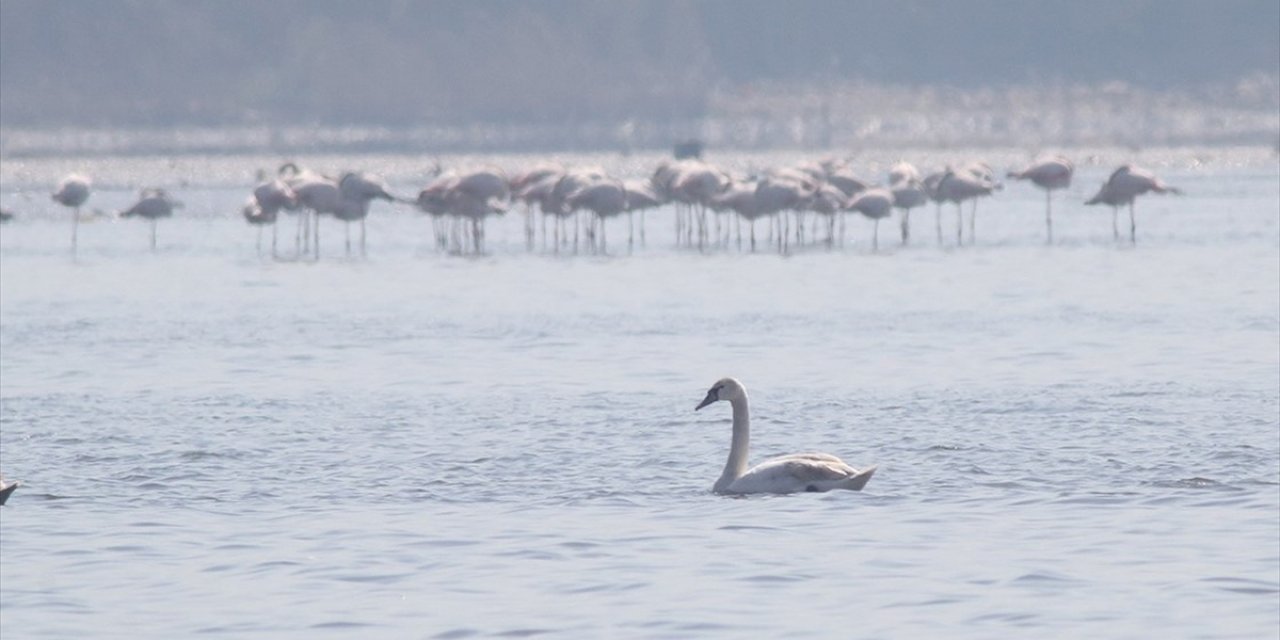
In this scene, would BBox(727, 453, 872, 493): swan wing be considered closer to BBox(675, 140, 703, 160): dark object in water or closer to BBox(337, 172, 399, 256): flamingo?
BBox(337, 172, 399, 256): flamingo

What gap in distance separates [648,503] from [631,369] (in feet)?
24.5

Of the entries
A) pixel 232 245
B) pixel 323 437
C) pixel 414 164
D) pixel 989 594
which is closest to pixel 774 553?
pixel 989 594

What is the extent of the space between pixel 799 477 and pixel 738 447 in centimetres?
52

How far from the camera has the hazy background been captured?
111m

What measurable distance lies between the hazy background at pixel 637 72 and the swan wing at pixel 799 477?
91898mm

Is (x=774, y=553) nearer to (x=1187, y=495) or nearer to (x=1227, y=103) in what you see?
(x=1187, y=495)

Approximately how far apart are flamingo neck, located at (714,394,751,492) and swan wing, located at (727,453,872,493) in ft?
0.63

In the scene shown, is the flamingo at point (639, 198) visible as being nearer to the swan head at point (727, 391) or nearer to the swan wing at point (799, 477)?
the swan head at point (727, 391)

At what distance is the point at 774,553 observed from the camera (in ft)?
39.9

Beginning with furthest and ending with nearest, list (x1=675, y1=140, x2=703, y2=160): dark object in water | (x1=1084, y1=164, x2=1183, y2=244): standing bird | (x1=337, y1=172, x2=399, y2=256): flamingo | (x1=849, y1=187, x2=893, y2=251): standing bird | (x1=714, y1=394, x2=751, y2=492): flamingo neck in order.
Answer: (x1=675, y1=140, x2=703, y2=160): dark object in water < (x1=337, y1=172, x2=399, y2=256): flamingo < (x1=1084, y1=164, x2=1183, y2=244): standing bird < (x1=849, y1=187, x2=893, y2=251): standing bird < (x1=714, y1=394, x2=751, y2=492): flamingo neck

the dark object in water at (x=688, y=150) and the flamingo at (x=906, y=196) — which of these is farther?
the dark object in water at (x=688, y=150)

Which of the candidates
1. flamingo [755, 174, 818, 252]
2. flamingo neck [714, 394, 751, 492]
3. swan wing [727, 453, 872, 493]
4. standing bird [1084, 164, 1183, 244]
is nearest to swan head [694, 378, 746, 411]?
flamingo neck [714, 394, 751, 492]

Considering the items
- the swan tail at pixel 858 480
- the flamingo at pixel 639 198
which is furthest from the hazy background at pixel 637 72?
the swan tail at pixel 858 480

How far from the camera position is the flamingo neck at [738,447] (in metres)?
14.1
